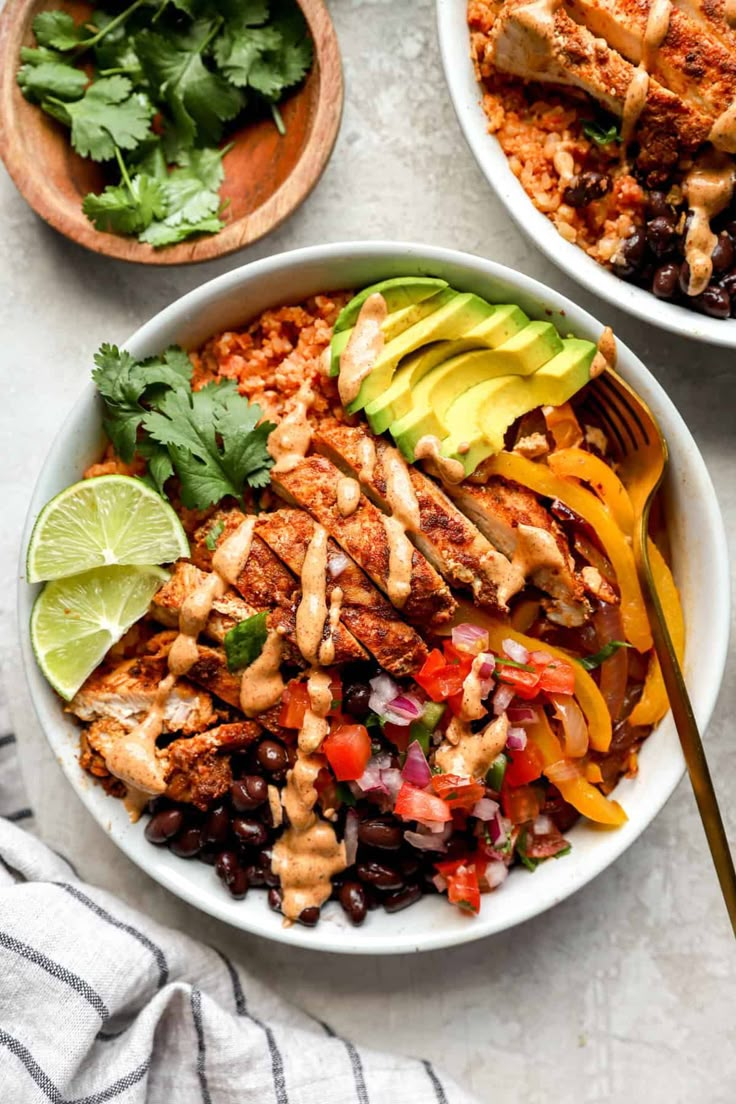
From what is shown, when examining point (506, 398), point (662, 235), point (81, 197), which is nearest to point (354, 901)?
point (506, 398)

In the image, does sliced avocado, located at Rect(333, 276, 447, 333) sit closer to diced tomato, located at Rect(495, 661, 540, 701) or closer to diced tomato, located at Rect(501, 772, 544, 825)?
diced tomato, located at Rect(495, 661, 540, 701)

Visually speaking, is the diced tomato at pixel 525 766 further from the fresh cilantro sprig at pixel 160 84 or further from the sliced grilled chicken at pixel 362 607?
the fresh cilantro sprig at pixel 160 84

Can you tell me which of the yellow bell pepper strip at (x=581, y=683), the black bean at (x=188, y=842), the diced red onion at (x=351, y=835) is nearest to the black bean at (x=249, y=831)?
the black bean at (x=188, y=842)

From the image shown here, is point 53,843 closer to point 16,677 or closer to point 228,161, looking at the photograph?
point 16,677

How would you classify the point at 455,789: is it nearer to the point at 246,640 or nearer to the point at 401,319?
the point at 246,640

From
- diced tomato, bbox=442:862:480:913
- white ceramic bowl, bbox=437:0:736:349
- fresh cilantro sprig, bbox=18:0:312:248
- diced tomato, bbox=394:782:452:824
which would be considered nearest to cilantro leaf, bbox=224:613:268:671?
diced tomato, bbox=394:782:452:824
